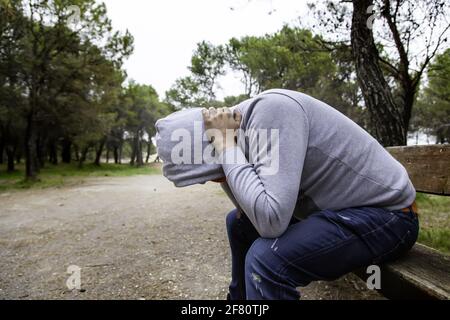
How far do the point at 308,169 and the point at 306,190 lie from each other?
0.09m

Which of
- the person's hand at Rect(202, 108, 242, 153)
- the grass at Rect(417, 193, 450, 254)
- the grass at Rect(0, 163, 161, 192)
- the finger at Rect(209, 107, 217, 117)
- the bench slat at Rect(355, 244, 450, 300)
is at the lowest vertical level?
the grass at Rect(0, 163, 161, 192)

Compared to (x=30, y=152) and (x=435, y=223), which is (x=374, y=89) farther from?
(x=30, y=152)

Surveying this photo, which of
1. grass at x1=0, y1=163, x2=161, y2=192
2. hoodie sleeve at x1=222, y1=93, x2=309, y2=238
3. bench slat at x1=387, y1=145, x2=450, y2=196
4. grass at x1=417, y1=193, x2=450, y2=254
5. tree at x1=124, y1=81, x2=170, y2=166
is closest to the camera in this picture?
hoodie sleeve at x1=222, y1=93, x2=309, y2=238

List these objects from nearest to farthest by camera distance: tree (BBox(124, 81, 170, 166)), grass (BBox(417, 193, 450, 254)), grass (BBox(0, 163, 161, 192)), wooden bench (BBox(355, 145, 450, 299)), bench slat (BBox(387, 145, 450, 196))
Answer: wooden bench (BBox(355, 145, 450, 299)) → bench slat (BBox(387, 145, 450, 196)) → grass (BBox(417, 193, 450, 254)) → grass (BBox(0, 163, 161, 192)) → tree (BBox(124, 81, 170, 166))

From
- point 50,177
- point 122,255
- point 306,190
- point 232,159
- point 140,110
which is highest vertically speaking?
point 140,110

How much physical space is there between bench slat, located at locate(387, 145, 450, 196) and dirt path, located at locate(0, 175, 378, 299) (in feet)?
3.00

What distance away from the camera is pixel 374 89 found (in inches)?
151

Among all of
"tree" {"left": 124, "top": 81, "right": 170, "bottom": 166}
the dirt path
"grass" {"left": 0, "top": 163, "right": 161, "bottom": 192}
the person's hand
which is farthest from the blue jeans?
"tree" {"left": 124, "top": 81, "right": 170, "bottom": 166}

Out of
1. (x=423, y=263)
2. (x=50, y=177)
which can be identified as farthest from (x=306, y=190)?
(x=50, y=177)

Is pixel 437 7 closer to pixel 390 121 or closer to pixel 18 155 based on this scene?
pixel 390 121

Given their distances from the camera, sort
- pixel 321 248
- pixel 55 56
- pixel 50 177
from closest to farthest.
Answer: pixel 321 248 → pixel 55 56 → pixel 50 177

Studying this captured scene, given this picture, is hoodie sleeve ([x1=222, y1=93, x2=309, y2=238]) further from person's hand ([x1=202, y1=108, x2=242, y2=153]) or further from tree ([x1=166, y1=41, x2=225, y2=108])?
tree ([x1=166, y1=41, x2=225, y2=108])

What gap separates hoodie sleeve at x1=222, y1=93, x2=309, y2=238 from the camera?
38.3 inches
